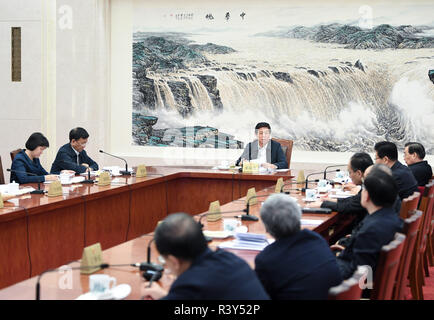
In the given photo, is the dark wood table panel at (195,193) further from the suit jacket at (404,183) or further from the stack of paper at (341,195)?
the suit jacket at (404,183)

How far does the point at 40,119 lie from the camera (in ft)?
25.4

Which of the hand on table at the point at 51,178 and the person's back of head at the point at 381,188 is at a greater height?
the person's back of head at the point at 381,188

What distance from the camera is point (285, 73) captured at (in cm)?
773

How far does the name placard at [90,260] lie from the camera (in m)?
2.41

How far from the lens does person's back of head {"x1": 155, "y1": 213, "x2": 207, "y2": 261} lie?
186 cm

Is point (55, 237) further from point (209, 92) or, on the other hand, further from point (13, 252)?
point (209, 92)

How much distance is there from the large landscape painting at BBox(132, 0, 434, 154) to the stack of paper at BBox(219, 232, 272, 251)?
4909 mm

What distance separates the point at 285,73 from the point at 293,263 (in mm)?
5774

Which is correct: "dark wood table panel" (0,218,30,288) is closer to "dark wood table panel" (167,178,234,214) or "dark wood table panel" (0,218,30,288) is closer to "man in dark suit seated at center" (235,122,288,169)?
"dark wood table panel" (167,178,234,214)

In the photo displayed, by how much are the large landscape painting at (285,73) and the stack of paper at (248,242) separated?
491cm

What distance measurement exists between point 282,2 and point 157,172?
3.06 metres

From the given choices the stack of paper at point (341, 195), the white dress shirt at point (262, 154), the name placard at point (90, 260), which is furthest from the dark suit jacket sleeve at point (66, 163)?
the name placard at point (90, 260)

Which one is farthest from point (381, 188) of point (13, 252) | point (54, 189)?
point (54, 189)

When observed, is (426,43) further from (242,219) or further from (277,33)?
(242,219)
